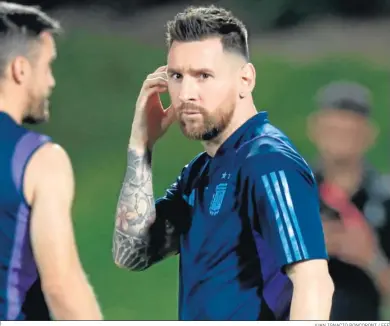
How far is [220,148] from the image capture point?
6.09ft

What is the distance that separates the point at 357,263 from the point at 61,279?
92 centimetres

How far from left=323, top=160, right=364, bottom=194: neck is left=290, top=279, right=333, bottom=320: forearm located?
0.56m

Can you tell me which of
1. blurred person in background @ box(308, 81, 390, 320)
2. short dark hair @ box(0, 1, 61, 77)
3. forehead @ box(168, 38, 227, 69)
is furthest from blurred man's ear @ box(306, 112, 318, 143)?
short dark hair @ box(0, 1, 61, 77)

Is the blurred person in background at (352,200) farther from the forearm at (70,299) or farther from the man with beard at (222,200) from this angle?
the forearm at (70,299)

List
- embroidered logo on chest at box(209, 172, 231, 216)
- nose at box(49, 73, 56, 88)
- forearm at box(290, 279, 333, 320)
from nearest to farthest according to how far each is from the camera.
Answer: forearm at box(290, 279, 333, 320)
embroidered logo on chest at box(209, 172, 231, 216)
nose at box(49, 73, 56, 88)

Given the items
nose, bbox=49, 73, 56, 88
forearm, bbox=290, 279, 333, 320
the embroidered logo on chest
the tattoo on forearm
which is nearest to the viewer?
forearm, bbox=290, 279, 333, 320

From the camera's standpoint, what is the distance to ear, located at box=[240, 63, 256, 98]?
1880 millimetres

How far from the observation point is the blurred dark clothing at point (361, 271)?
205 cm

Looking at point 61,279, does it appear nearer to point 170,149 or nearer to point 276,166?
point 170,149

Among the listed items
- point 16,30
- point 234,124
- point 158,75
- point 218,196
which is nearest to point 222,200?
point 218,196

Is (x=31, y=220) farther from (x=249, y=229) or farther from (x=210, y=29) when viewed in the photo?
(x=210, y=29)

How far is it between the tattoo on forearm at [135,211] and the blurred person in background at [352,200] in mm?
547

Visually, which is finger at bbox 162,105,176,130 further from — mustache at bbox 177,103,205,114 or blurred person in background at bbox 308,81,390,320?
blurred person in background at bbox 308,81,390,320

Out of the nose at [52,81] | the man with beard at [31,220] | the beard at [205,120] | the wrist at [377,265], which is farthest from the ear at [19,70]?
the wrist at [377,265]
